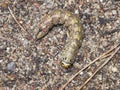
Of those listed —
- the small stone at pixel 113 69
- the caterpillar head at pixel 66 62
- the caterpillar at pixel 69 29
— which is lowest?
the small stone at pixel 113 69

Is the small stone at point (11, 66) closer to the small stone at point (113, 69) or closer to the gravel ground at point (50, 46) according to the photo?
the gravel ground at point (50, 46)

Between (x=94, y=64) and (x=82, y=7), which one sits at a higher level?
(x=82, y=7)

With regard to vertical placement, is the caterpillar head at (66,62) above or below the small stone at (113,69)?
above

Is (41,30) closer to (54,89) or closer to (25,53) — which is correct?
(25,53)

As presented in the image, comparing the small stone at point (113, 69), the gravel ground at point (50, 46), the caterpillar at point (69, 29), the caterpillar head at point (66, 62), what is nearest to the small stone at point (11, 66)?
the gravel ground at point (50, 46)

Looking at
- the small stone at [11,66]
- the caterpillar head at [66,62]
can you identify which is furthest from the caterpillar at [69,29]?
the small stone at [11,66]

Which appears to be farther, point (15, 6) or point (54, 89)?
point (15, 6)

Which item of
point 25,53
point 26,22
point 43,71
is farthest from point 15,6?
point 43,71
